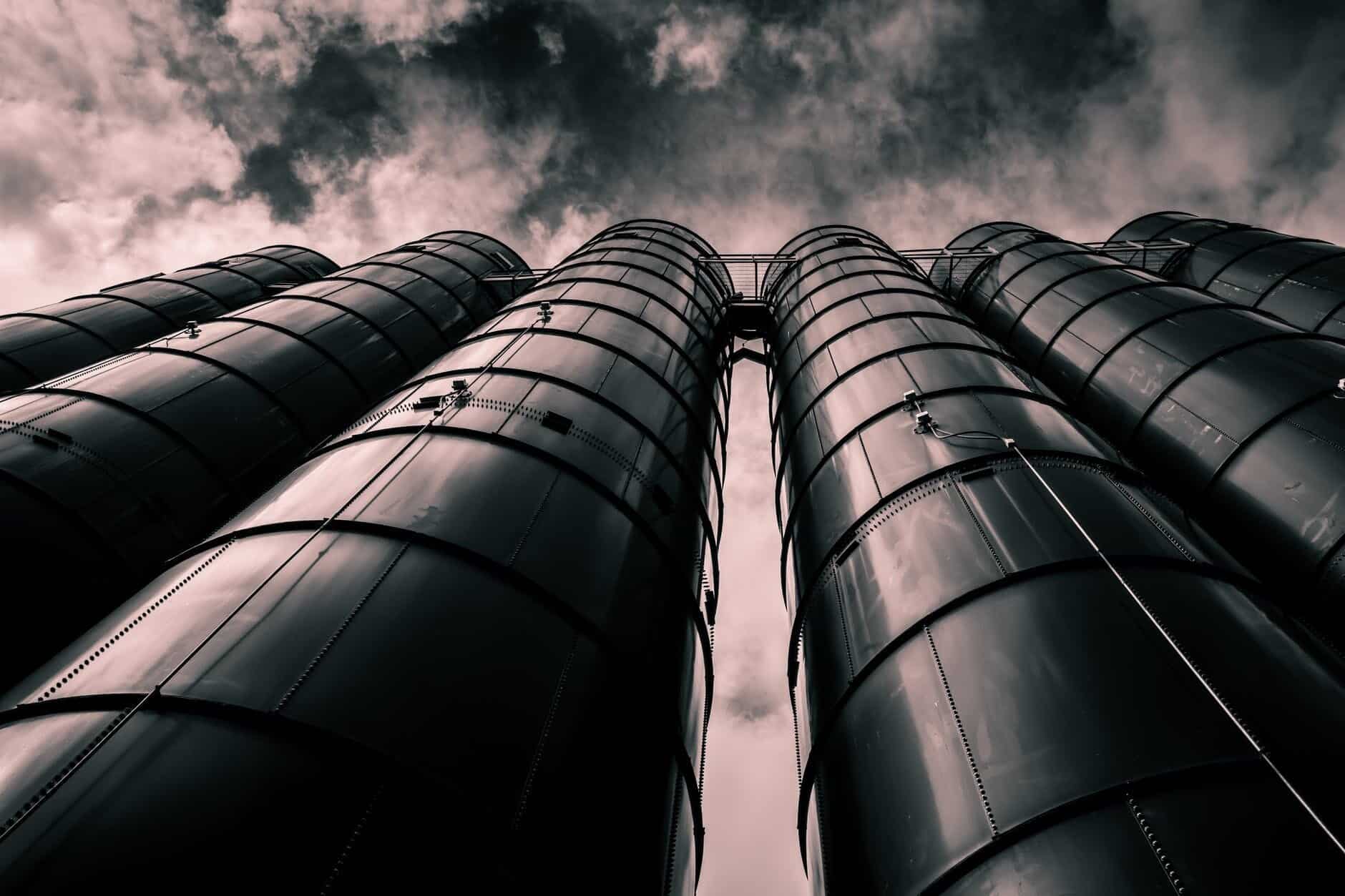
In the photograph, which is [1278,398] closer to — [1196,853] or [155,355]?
[1196,853]

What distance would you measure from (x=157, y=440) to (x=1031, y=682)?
9.08 metres

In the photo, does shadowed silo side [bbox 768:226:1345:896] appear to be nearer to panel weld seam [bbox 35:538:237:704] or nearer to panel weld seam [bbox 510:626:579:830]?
panel weld seam [bbox 510:626:579:830]

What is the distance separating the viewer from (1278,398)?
22.0 feet

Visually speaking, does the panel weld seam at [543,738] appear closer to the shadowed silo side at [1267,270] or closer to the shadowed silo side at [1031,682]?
the shadowed silo side at [1031,682]

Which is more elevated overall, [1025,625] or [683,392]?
[683,392]

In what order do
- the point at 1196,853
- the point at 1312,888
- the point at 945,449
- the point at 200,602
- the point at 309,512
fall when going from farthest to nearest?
the point at 945,449
the point at 309,512
the point at 200,602
the point at 1196,853
the point at 1312,888

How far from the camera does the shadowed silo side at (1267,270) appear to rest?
1259 cm

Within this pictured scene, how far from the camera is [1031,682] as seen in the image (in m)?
3.96

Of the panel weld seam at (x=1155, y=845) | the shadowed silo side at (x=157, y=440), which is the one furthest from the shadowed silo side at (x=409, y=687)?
the panel weld seam at (x=1155, y=845)

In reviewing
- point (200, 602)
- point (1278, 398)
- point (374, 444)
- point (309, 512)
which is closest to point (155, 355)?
point (374, 444)

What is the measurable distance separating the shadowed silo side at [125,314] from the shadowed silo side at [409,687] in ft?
27.6

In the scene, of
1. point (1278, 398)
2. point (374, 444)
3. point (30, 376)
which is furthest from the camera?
point (30, 376)

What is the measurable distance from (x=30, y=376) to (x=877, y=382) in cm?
1352

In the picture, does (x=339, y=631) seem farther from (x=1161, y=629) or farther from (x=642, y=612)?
(x=1161, y=629)
